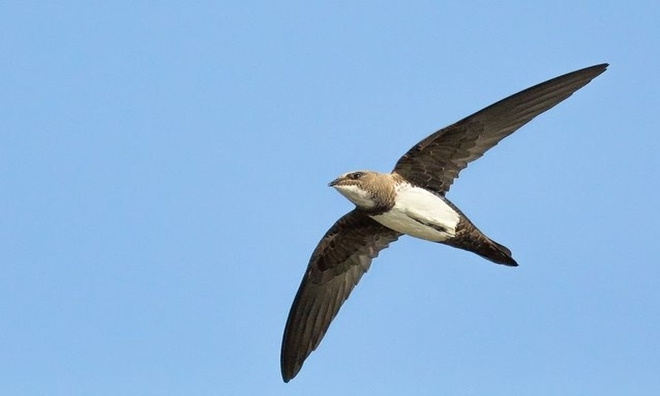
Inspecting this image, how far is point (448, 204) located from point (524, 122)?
1.26 metres

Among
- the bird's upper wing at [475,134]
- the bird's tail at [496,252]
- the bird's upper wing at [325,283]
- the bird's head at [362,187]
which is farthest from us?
the bird's upper wing at [325,283]

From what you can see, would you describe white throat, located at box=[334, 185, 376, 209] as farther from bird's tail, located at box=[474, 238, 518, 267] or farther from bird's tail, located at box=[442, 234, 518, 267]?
bird's tail, located at box=[474, 238, 518, 267]

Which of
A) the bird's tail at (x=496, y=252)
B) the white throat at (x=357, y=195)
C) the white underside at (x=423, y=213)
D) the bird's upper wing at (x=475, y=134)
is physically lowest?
the bird's tail at (x=496, y=252)

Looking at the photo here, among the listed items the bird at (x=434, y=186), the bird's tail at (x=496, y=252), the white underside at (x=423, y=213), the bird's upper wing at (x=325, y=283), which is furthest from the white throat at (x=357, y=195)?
the bird's tail at (x=496, y=252)

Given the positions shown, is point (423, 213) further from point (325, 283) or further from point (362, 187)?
point (325, 283)

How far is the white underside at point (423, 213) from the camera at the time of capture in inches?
600

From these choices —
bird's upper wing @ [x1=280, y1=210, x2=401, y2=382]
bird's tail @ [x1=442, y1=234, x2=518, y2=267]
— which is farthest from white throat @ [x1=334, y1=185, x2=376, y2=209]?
bird's upper wing @ [x1=280, y1=210, x2=401, y2=382]

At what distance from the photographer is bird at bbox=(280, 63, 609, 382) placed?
15195 millimetres

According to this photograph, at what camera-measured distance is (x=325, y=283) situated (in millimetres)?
16766

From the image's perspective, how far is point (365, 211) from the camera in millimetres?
15312

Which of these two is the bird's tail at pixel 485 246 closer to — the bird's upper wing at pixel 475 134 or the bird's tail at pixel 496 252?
the bird's tail at pixel 496 252

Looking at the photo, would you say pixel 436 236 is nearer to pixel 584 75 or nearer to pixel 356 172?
pixel 356 172

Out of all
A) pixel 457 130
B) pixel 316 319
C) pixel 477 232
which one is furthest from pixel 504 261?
pixel 316 319

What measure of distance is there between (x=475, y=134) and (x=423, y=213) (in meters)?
1.09
